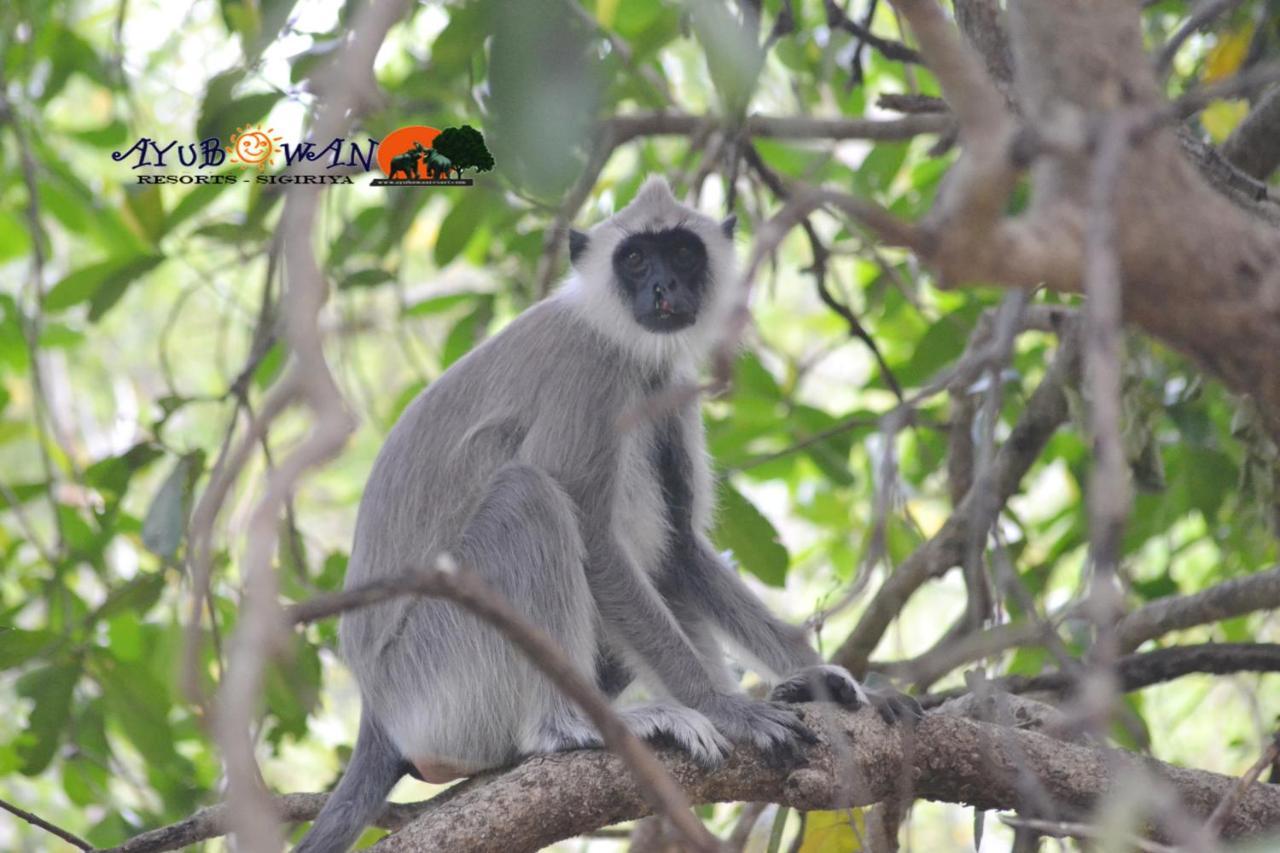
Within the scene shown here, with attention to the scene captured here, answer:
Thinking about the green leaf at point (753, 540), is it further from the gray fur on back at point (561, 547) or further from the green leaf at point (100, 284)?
the green leaf at point (100, 284)

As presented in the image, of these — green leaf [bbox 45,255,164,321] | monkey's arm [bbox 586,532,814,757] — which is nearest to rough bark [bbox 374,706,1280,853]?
monkey's arm [bbox 586,532,814,757]

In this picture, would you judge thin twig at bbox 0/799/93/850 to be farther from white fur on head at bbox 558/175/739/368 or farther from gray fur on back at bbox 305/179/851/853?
white fur on head at bbox 558/175/739/368

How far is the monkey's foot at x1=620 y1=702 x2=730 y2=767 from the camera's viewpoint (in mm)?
3471

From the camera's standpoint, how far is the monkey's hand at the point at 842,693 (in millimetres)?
3402

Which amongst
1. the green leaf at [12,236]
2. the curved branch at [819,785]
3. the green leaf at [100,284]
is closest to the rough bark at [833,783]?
the curved branch at [819,785]

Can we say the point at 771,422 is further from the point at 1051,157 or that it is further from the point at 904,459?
the point at 1051,157

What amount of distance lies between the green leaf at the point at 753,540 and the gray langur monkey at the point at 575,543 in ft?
0.31

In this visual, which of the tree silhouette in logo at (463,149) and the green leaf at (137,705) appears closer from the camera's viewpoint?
the green leaf at (137,705)

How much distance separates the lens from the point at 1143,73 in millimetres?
1873

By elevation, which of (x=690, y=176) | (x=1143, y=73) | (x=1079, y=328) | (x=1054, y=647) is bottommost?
(x=1054, y=647)

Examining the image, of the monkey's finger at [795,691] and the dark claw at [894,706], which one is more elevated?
the monkey's finger at [795,691]

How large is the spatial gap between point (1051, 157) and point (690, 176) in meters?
4.63

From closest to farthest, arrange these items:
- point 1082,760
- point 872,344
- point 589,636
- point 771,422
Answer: point 1082,760
point 589,636
point 872,344
point 771,422

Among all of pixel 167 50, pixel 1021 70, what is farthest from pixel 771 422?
pixel 167 50
